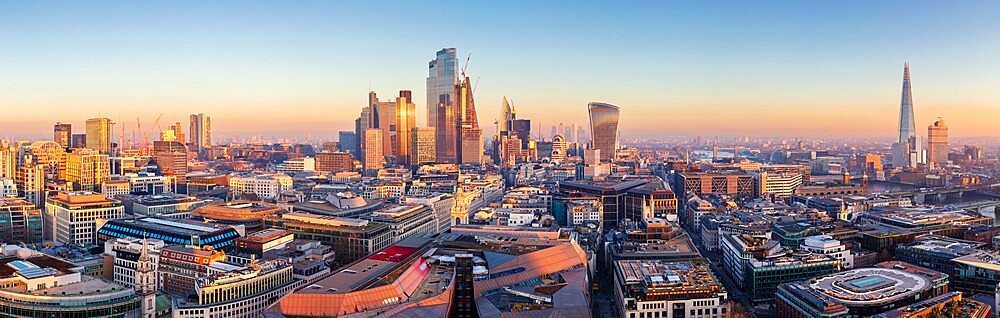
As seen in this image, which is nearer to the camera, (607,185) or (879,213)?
(879,213)

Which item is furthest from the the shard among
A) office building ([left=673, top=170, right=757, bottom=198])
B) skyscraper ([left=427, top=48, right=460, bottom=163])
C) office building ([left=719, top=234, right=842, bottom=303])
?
office building ([left=719, top=234, right=842, bottom=303])

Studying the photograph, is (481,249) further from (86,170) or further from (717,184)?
(86,170)

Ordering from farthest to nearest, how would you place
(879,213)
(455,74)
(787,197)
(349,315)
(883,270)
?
(455,74) < (787,197) < (879,213) < (883,270) < (349,315)

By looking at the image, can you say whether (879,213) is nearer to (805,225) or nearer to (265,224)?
(805,225)

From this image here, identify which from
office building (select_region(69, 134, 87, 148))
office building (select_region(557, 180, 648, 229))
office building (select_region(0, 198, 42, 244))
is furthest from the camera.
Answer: office building (select_region(69, 134, 87, 148))

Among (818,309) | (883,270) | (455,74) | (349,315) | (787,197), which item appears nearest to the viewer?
(349,315)

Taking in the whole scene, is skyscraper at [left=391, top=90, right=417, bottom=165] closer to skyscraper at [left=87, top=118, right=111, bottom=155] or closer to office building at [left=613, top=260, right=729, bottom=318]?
skyscraper at [left=87, top=118, right=111, bottom=155]

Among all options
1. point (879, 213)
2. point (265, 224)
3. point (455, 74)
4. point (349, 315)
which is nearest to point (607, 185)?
point (879, 213)

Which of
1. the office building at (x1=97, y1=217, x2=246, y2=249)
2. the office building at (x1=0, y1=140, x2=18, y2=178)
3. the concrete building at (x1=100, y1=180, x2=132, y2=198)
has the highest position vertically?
the office building at (x1=0, y1=140, x2=18, y2=178)
